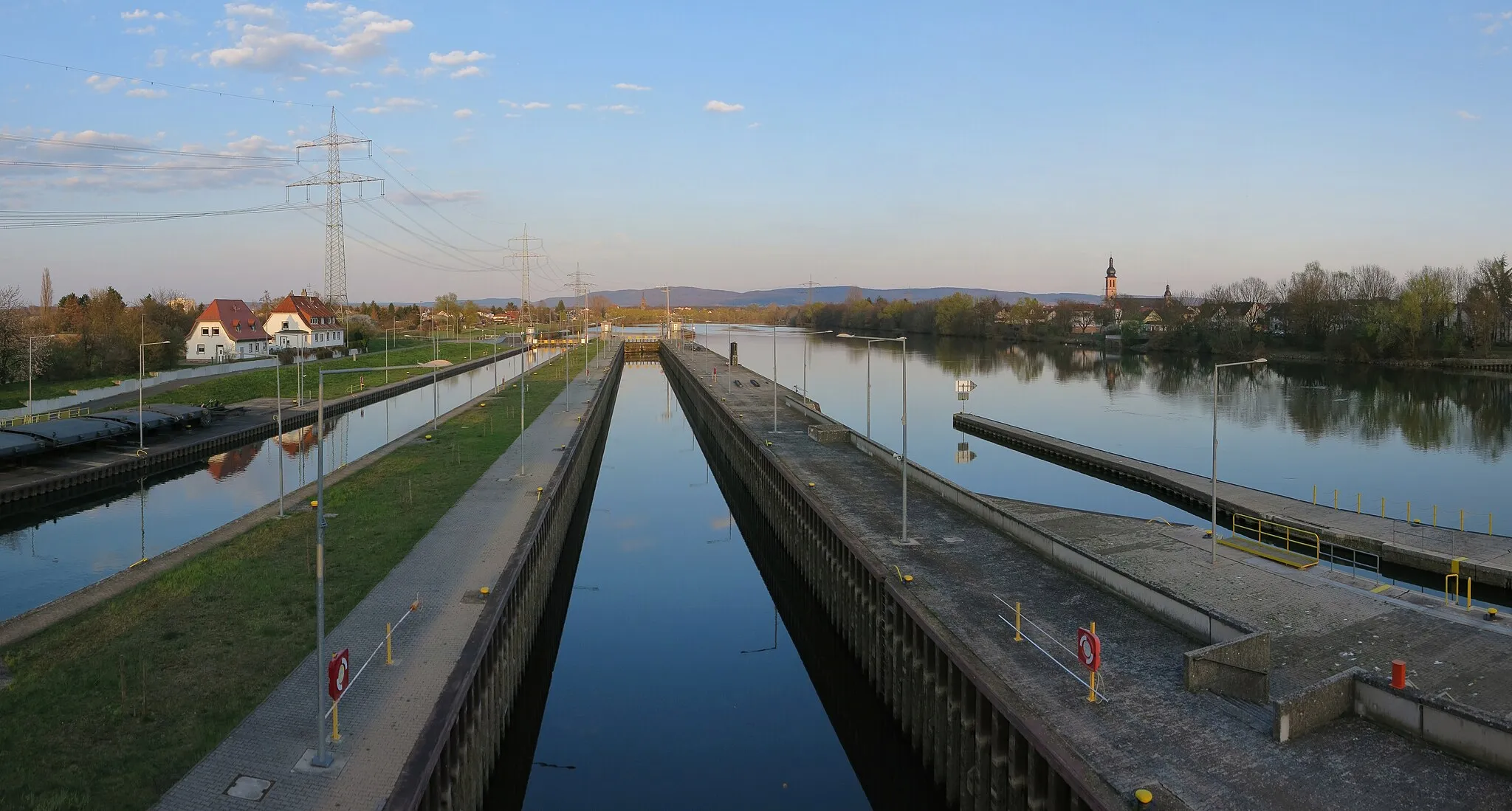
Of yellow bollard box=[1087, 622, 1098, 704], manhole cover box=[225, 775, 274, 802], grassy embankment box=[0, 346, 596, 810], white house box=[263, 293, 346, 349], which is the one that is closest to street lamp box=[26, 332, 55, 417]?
white house box=[263, 293, 346, 349]

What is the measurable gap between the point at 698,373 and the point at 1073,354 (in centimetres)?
6900

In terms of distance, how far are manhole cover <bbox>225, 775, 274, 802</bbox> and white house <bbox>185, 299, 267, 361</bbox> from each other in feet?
316

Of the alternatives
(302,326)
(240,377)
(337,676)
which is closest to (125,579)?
(337,676)

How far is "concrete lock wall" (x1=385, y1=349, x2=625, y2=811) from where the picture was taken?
13438 mm

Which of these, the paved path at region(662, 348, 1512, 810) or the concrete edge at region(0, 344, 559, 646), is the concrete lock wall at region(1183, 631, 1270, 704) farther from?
the concrete edge at region(0, 344, 559, 646)

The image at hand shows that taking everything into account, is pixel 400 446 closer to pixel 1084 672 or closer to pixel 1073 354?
pixel 1084 672

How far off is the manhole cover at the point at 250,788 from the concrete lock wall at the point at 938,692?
35.3 ft

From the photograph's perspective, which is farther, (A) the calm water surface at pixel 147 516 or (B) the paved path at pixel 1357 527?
(A) the calm water surface at pixel 147 516

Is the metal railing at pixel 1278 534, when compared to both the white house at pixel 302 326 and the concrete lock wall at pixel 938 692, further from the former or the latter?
the white house at pixel 302 326

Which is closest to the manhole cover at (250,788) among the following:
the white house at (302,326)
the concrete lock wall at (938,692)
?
the concrete lock wall at (938,692)

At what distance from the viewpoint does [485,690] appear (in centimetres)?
1755

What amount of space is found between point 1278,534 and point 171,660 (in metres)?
32.5

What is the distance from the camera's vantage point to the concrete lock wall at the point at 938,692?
13.2 metres

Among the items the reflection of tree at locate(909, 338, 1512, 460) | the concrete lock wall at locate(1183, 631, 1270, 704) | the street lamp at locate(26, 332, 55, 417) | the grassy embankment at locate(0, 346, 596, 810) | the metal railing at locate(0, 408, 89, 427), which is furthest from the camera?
the reflection of tree at locate(909, 338, 1512, 460)
